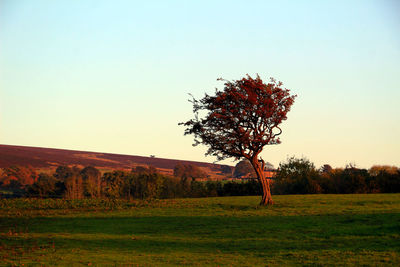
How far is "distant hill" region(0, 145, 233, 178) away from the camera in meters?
101

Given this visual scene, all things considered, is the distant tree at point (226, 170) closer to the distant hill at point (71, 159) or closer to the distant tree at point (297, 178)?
the distant hill at point (71, 159)

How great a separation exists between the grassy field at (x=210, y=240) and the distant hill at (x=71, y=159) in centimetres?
6921

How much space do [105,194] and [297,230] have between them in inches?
1545

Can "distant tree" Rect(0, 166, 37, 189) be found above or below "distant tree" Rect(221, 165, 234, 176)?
below

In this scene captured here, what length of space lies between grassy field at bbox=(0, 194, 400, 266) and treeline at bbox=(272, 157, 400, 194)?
100 ft

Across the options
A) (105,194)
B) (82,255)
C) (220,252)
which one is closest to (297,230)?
(220,252)

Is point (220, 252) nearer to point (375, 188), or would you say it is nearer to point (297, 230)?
point (297, 230)

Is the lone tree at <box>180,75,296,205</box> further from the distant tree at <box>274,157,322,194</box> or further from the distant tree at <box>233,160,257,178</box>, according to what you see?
the distant tree at <box>233,160,257,178</box>

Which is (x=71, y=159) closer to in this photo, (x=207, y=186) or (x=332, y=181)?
(x=207, y=186)

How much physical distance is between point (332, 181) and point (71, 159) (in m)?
83.3

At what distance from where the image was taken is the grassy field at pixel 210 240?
51.1 ft

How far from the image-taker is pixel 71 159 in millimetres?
Answer: 122750

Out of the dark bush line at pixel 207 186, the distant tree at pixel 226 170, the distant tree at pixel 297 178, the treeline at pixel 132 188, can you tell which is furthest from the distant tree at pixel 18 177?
the distant tree at pixel 226 170

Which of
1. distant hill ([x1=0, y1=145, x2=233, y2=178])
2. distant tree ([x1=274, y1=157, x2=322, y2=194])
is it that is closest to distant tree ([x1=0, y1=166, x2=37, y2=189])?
distant hill ([x1=0, y1=145, x2=233, y2=178])
